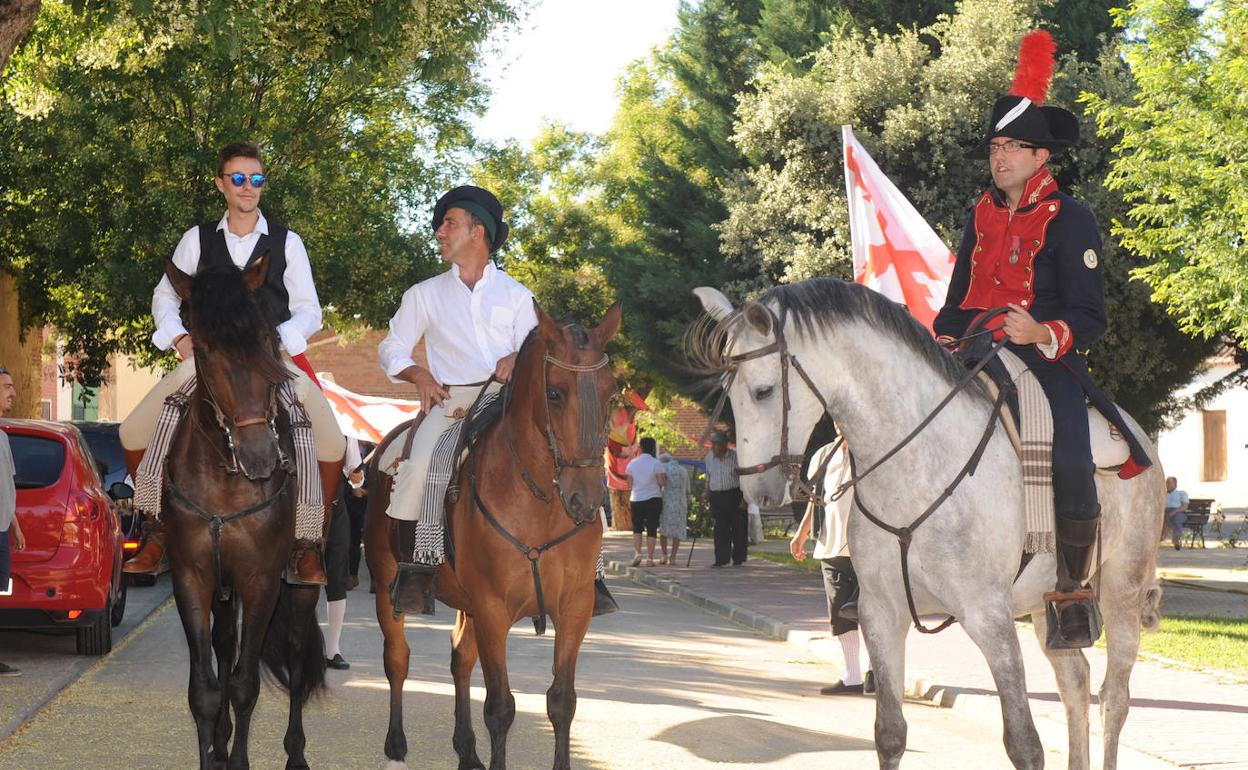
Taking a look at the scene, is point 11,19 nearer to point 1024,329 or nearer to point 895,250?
point 1024,329

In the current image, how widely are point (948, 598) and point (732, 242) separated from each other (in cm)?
2104

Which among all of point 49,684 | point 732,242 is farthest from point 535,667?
point 732,242

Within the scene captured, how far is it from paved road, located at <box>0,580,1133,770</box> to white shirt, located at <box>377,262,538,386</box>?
7.26 feet

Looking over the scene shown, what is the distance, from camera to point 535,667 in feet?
43.4

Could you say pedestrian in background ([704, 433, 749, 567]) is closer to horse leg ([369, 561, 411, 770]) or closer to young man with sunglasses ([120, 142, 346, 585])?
horse leg ([369, 561, 411, 770])

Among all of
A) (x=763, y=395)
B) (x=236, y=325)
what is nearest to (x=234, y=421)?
(x=236, y=325)

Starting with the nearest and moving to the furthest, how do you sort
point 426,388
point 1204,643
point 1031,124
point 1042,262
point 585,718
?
point 1042,262
point 1031,124
point 426,388
point 585,718
point 1204,643

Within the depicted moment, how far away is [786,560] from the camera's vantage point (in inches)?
1195

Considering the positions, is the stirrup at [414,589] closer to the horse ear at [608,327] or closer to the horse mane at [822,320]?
the horse ear at [608,327]

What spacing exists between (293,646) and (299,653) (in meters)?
0.06

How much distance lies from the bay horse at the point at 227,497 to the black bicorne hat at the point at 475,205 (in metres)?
1.33

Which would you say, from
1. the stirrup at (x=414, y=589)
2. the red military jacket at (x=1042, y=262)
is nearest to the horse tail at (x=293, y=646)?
the stirrup at (x=414, y=589)

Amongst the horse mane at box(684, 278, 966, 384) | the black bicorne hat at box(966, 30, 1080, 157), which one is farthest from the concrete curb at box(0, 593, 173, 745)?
the black bicorne hat at box(966, 30, 1080, 157)

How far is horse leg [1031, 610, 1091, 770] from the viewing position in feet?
23.6
